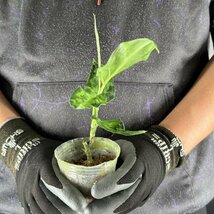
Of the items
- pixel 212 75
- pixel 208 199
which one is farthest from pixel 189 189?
pixel 212 75

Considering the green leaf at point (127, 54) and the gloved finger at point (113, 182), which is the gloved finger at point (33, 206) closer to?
the gloved finger at point (113, 182)

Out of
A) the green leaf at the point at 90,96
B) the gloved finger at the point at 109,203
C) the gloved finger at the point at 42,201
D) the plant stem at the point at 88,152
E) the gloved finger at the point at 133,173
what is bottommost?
the gloved finger at the point at 42,201

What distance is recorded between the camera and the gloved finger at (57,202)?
742 millimetres

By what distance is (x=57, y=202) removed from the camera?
75cm

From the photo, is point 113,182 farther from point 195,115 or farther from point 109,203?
point 195,115

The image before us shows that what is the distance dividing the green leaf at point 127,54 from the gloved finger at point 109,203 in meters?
0.18

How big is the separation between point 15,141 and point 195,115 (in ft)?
1.00

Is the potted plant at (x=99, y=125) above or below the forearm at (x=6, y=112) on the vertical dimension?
above

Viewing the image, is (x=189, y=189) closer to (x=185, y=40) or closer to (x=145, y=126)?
(x=145, y=126)

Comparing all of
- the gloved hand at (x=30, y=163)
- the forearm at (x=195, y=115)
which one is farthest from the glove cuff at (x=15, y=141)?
the forearm at (x=195, y=115)

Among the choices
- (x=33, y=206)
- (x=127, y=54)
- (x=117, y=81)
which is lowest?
(x=33, y=206)

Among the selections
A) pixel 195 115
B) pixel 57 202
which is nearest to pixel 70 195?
pixel 57 202

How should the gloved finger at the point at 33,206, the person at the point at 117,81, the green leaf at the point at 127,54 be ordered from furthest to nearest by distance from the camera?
the person at the point at 117,81 < the gloved finger at the point at 33,206 < the green leaf at the point at 127,54

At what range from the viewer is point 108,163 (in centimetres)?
72
